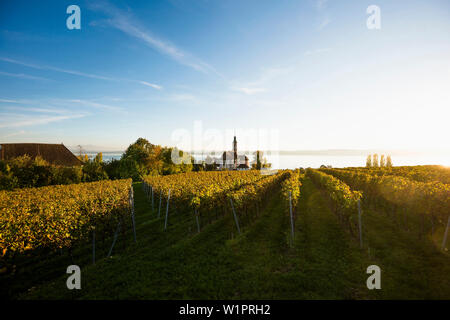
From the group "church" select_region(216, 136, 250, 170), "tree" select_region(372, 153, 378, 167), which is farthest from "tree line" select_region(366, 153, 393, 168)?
Answer: "church" select_region(216, 136, 250, 170)

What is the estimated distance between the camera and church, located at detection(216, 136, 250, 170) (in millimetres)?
90463

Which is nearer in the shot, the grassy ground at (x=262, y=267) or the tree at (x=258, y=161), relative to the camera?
the grassy ground at (x=262, y=267)

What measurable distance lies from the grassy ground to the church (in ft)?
253

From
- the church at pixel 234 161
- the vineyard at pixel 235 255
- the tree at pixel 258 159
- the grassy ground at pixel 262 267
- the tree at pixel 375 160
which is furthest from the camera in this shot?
the tree at pixel 375 160

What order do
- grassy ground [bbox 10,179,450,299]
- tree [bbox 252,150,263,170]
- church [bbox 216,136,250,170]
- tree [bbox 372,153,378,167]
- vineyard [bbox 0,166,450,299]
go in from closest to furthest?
grassy ground [bbox 10,179,450,299] → vineyard [bbox 0,166,450,299] → church [bbox 216,136,250,170] → tree [bbox 252,150,263,170] → tree [bbox 372,153,378,167]

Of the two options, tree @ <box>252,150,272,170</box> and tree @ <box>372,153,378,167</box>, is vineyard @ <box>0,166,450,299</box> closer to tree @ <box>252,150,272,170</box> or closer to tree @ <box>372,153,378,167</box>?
tree @ <box>252,150,272,170</box>

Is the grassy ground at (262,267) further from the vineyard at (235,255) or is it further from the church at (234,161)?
the church at (234,161)

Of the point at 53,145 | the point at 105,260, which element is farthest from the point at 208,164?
the point at 105,260

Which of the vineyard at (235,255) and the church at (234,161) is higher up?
the church at (234,161)

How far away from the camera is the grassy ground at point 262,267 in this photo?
6.09 meters

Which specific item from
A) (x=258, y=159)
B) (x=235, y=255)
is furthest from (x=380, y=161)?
(x=235, y=255)

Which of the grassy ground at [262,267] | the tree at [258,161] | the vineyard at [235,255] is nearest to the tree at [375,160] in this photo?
the tree at [258,161]

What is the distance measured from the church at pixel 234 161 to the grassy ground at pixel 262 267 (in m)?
77.1
